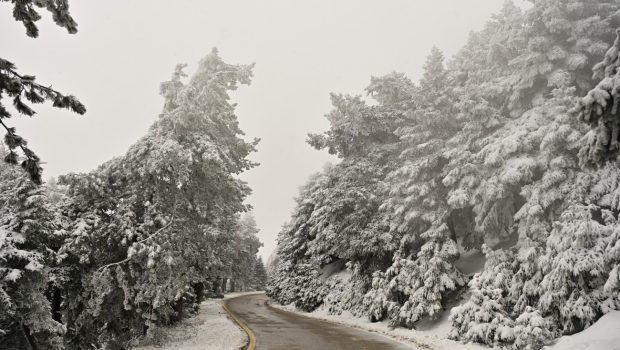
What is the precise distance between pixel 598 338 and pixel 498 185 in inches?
286

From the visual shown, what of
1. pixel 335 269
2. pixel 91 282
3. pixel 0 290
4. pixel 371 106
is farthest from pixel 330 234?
pixel 0 290

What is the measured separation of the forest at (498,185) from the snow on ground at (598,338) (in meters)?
0.46

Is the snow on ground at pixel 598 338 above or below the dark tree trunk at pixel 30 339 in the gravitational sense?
below

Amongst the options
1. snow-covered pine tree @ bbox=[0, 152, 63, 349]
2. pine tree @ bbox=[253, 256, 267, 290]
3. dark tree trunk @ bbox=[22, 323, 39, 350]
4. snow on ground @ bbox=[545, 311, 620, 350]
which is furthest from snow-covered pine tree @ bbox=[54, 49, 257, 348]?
pine tree @ bbox=[253, 256, 267, 290]

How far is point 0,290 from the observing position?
914 centimetres

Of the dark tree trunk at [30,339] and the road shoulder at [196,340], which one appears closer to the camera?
the dark tree trunk at [30,339]

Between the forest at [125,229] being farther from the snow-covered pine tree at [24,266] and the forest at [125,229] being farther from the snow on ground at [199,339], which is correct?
the snow on ground at [199,339]

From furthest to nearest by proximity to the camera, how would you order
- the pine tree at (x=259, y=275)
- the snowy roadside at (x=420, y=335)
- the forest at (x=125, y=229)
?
the pine tree at (x=259, y=275), the snowy roadside at (x=420, y=335), the forest at (x=125, y=229)

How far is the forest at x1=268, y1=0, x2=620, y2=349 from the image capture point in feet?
36.5

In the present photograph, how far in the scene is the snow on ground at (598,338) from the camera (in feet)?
28.8

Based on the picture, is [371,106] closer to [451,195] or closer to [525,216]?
[451,195]

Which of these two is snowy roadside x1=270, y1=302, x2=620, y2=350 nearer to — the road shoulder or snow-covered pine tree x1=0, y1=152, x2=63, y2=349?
the road shoulder

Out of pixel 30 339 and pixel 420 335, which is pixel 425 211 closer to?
pixel 420 335

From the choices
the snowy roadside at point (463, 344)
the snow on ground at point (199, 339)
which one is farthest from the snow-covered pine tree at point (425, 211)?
the snow on ground at point (199, 339)
